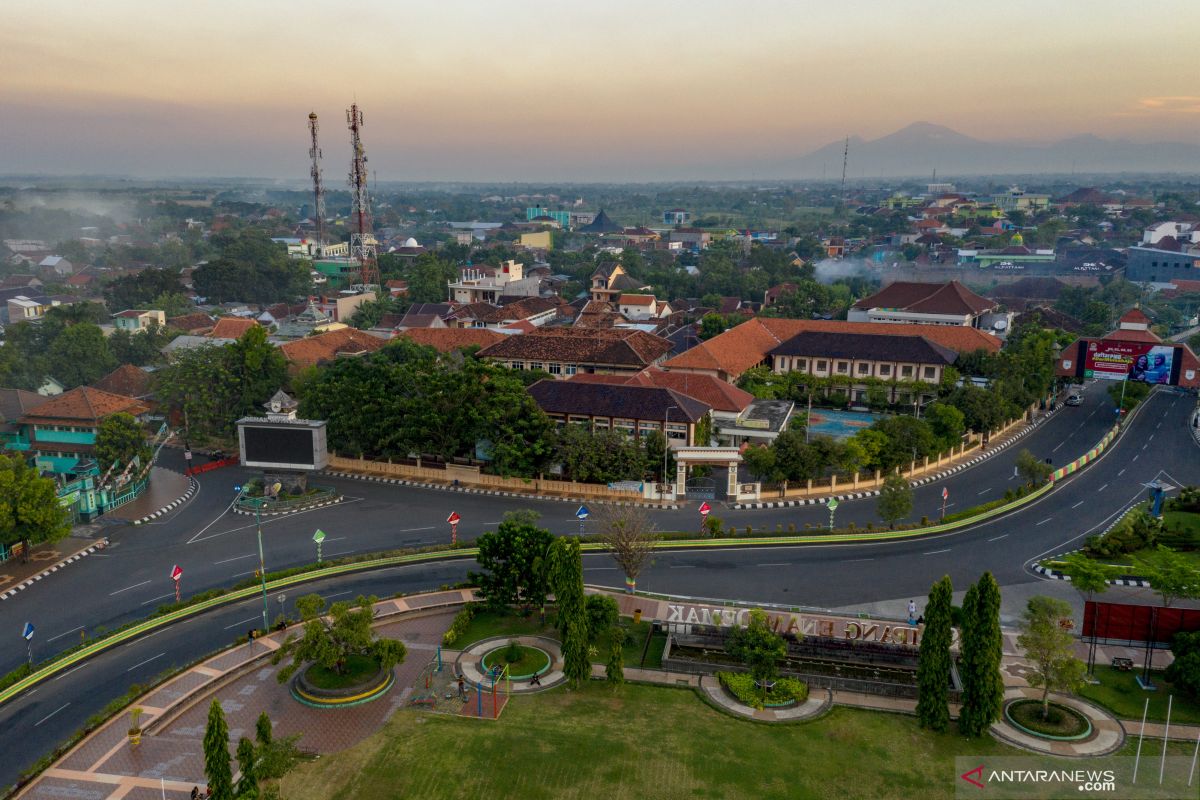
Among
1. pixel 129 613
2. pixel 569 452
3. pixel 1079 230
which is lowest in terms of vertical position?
pixel 129 613

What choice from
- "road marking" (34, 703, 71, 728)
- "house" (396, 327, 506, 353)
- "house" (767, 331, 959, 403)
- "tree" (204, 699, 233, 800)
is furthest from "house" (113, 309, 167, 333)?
"tree" (204, 699, 233, 800)

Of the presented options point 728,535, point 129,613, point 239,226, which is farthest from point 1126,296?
point 239,226

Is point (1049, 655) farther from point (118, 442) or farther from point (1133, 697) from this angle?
point (118, 442)

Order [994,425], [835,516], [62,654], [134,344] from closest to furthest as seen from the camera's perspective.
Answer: [62,654], [835,516], [994,425], [134,344]

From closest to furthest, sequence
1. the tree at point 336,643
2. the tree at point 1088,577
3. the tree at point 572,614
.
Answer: the tree at point 336,643 < the tree at point 572,614 < the tree at point 1088,577

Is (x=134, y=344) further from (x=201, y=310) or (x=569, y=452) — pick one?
(x=569, y=452)

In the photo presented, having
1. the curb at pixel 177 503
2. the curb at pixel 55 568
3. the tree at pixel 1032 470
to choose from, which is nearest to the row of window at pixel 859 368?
the tree at pixel 1032 470

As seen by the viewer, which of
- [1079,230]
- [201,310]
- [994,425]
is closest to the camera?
[994,425]

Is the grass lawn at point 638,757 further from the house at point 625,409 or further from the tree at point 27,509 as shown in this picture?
the house at point 625,409
